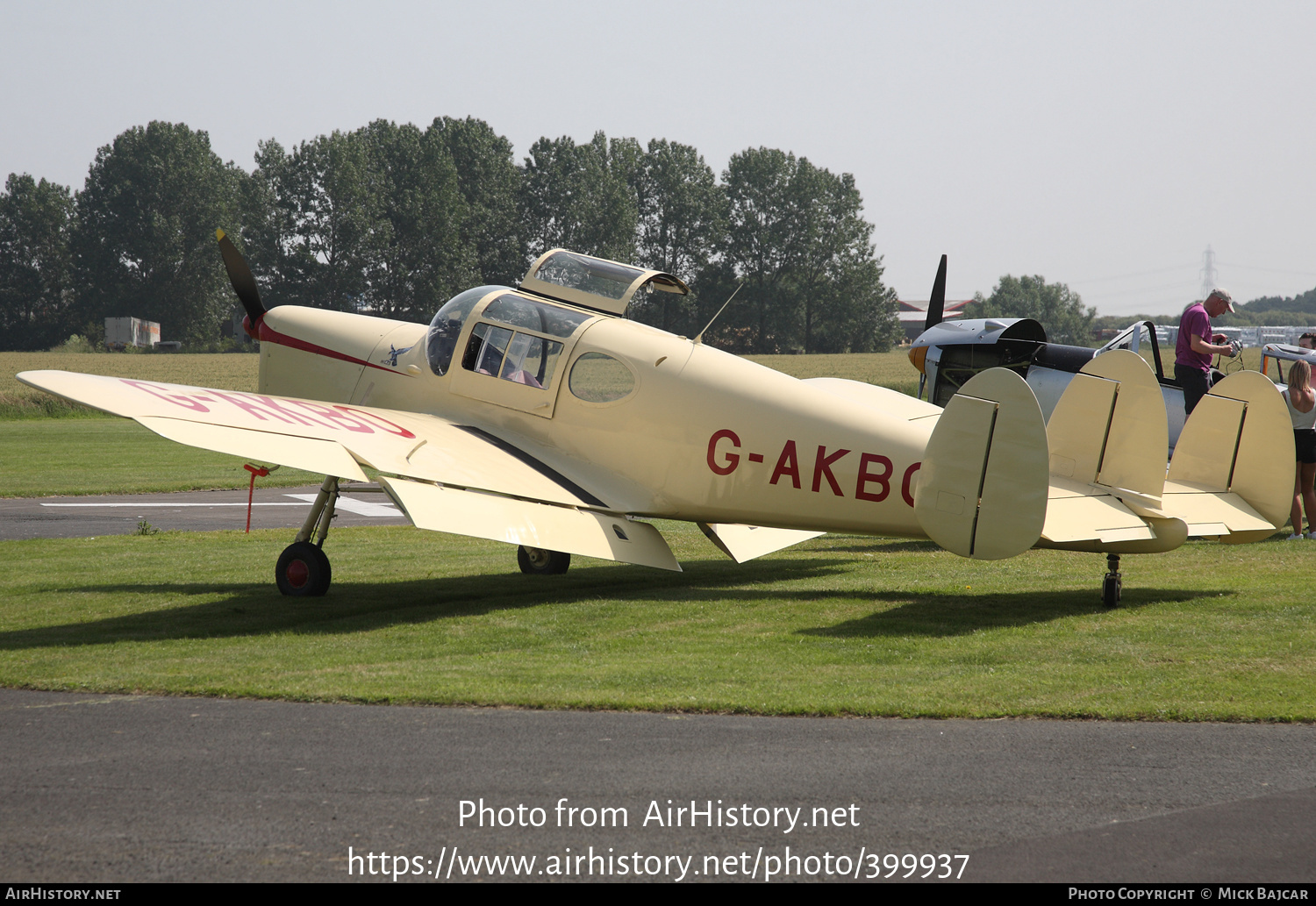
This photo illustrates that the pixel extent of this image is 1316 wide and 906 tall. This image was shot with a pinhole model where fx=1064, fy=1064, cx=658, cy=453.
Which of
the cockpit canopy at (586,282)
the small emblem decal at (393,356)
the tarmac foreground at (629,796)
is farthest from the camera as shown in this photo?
the small emblem decal at (393,356)

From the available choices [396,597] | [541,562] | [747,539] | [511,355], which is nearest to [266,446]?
[396,597]

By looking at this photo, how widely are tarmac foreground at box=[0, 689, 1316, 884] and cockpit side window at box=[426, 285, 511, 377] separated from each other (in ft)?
16.2

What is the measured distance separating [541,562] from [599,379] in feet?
7.88

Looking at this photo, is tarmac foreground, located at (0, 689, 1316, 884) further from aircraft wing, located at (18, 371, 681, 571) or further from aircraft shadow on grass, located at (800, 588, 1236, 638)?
aircraft wing, located at (18, 371, 681, 571)

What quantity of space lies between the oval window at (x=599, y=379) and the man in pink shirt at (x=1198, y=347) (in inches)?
280

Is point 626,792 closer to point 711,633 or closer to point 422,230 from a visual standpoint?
point 711,633

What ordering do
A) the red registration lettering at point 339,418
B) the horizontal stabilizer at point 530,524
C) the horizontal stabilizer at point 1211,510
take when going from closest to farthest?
1. the horizontal stabilizer at point 530,524
2. the horizontal stabilizer at point 1211,510
3. the red registration lettering at point 339,418

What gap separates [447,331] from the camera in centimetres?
1024

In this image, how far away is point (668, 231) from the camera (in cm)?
9538

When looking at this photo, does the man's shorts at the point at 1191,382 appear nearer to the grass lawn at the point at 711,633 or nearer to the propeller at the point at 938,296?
the grass lawn at the point at 711,633

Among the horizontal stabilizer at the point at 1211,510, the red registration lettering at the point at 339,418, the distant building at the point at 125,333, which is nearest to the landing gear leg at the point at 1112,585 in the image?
the horizontal stabilizer at the point at 1211,510

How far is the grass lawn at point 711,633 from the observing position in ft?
19.9
